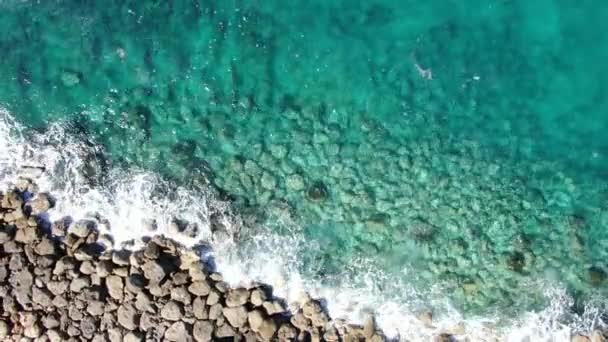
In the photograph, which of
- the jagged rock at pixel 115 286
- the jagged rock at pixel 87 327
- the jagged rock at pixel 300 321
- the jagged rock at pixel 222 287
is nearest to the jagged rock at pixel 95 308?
the jagged rock at pixel 87 327

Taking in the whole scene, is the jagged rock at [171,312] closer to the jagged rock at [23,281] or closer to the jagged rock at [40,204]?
the jagged rock at [23,281]

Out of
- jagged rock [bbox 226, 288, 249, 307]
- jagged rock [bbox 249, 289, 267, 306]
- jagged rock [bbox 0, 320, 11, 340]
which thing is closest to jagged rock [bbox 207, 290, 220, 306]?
jagged rock [bbox 226, 288, 249, 307]

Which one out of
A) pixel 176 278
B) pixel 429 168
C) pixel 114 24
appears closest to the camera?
pixel 176 278

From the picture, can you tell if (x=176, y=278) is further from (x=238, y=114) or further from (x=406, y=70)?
(x=406, y=70)

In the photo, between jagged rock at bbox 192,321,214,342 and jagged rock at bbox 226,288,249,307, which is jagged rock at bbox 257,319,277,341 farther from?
jagged rock at bbox 192,321,214,342

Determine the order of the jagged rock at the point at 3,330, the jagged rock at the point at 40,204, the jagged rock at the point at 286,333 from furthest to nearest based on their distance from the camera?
the jagged rock at the point at 40,204 → the jagged rock at the point at 286,333 → the jagged rock at the point at 3,330

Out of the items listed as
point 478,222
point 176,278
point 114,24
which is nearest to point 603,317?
point 478,222
